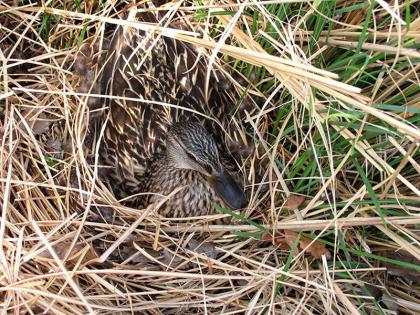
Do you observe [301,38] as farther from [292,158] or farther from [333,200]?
[333,200]

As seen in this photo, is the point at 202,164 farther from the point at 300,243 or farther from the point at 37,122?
the point at 37,122

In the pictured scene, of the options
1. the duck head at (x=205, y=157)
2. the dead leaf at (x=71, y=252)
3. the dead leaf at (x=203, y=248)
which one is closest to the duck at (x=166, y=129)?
the duck head at (x=205, y=157)

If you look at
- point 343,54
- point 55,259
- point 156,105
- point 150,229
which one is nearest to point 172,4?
point 156,105

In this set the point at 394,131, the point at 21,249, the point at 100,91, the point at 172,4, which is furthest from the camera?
the point at 100,91

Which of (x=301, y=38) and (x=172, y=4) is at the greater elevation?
(x=172, y=4)

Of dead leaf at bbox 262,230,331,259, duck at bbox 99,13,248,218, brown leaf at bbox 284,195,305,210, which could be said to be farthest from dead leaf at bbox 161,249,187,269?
brown leaf at bbox 284,195,305,210

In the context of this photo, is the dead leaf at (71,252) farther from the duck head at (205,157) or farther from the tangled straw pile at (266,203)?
the duck head at (205,157)
